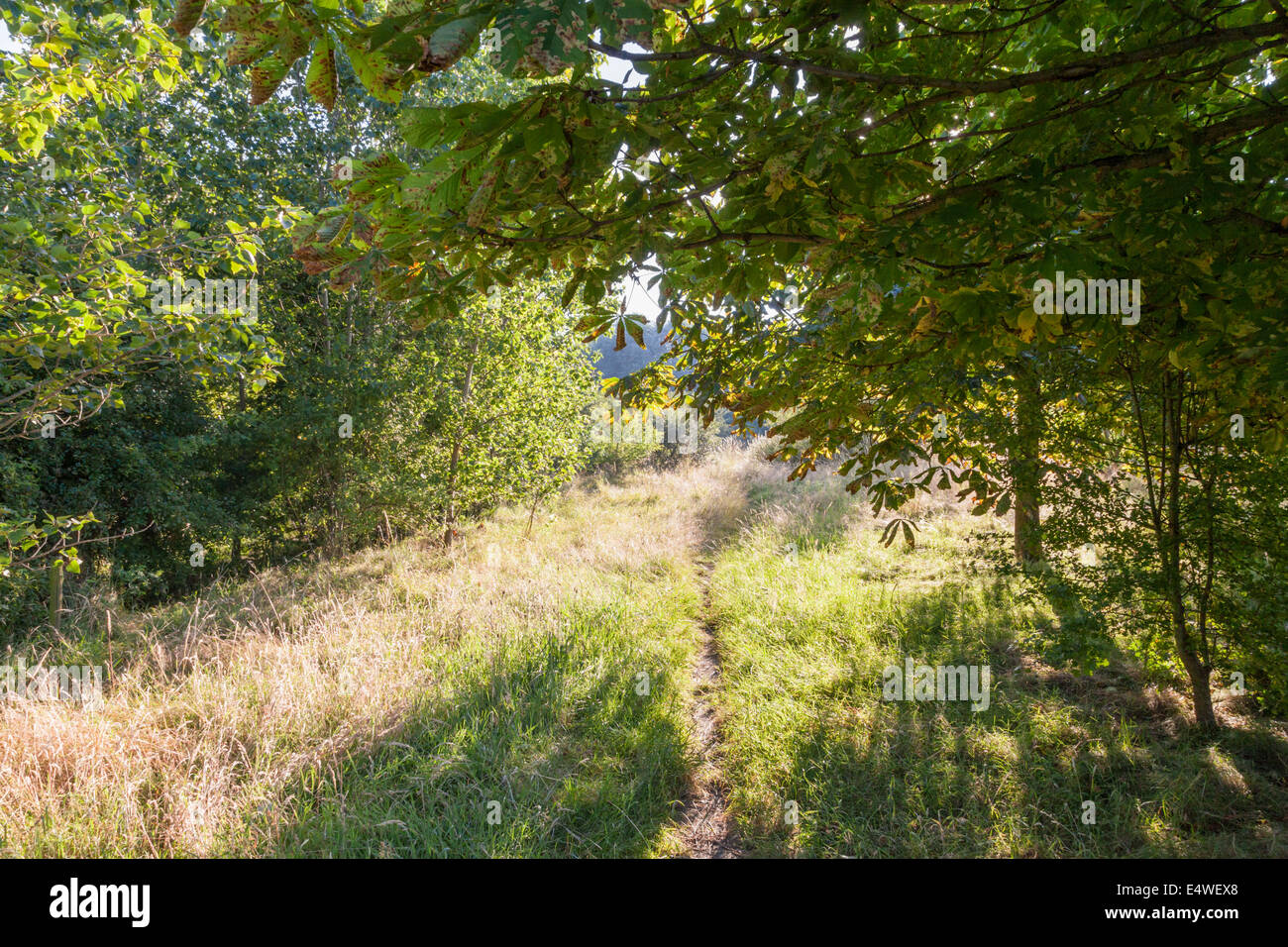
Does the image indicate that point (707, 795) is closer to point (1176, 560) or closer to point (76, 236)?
point (1176, 560)

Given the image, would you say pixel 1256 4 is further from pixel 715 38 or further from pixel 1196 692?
pixel 1196 692

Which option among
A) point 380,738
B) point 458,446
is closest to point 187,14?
point 380,738

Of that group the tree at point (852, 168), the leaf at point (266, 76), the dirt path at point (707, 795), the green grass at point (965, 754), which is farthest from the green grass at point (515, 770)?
the leaf at point (266, 76)

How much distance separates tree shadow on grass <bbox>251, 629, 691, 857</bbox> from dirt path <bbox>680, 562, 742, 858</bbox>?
0.13 meters

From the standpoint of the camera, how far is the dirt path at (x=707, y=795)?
3.24 meters

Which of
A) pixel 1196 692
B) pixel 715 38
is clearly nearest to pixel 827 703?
pixel 1196 692

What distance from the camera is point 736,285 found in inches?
72.2

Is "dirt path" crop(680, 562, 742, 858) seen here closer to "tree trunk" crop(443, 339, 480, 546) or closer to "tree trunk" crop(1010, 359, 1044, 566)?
"tree trunk" crop(1010, 359, 1044, 566)

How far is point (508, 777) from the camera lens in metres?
3.49

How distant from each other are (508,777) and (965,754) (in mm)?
3011

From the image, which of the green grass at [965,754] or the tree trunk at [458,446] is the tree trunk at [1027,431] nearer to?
the green grass at [965,754]

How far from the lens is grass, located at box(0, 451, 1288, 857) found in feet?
9.77

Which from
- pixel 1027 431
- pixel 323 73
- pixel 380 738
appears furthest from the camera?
pixel 380 738

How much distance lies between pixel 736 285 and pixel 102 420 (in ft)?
34.7
